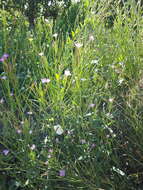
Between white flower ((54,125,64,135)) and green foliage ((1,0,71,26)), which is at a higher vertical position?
green foliage ((1,0,71,26))

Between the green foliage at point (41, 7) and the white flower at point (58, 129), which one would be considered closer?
the white flower at point (58, 129)

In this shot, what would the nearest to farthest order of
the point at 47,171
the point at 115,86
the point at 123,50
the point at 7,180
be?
1. the point at 47,171
2. the point at 7,180
3. the point at 115,86
4. the point at 123,50

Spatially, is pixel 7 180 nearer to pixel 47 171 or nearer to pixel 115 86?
pixel 47 171

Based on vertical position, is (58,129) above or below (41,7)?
below

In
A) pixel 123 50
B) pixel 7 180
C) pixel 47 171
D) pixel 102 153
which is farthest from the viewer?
pixel 123 50

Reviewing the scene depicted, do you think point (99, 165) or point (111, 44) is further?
point (111, 44)

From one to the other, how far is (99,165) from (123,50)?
95 centimetres

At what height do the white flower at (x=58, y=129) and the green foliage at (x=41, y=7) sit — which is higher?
the green foliage at (x=41, y=7)

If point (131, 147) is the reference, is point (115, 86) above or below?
above

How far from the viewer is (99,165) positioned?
1626 millimetres

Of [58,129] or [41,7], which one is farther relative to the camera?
[41,7]

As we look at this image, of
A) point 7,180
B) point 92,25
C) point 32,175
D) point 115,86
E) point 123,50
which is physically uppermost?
point 92,25

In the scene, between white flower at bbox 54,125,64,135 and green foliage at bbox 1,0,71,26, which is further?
green foliage at bbox 1,0,71,26

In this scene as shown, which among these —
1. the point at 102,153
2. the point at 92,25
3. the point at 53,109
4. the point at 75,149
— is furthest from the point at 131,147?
the point at 92,25
